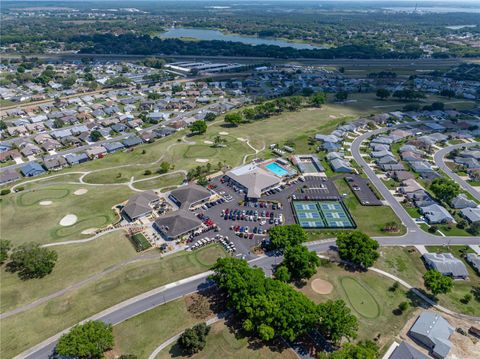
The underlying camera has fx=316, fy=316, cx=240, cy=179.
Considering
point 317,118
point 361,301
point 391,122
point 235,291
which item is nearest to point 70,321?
point 235,291

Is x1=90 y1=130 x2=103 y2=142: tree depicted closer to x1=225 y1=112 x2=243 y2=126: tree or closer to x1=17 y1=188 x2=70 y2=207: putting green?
x1=17 y1=188 x2=70 y2=207: putting green

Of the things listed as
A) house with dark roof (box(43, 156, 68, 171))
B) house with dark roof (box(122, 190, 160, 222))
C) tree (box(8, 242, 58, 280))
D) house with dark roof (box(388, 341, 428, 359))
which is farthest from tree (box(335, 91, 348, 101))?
tree (box(8, 242, 58, 280))

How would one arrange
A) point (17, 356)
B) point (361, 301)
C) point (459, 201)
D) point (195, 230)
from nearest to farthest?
point (17, 356) < point (361, 301) < point (195, 230) < point (459, 201)

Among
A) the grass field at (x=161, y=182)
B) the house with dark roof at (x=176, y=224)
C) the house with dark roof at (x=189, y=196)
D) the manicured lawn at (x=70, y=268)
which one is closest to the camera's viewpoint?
the manicured lawn at (x=70, y=268)

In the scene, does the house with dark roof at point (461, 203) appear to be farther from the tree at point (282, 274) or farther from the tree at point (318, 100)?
the tree at point (318, 100)

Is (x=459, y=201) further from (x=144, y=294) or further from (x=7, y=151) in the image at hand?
(x=7, y=151)

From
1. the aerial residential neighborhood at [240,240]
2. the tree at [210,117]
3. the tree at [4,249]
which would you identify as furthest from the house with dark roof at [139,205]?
the tree at [210,117]

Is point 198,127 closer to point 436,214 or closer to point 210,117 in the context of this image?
point 210,117
